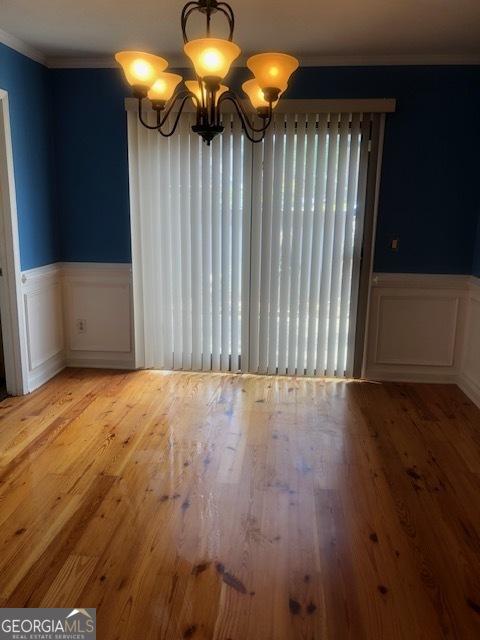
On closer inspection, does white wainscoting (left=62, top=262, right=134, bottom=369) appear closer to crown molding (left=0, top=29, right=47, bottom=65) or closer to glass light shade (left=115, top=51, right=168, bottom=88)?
crown molding (left=0, top=29, right=47, bottom=65)

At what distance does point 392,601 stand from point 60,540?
141 centimetres

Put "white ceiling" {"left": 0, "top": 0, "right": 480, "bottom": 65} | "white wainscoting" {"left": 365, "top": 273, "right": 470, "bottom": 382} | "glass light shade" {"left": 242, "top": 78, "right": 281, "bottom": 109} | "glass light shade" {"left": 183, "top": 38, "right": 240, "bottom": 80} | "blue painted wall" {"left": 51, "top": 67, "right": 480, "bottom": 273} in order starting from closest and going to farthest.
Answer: "glass light shade" {"left": 183, "top": 38, "right": 240, "bottom": 80} → "glass light shade" {"left": 242, "top": 78, "right": 281, "bottom": 109} → "white ceiling" {"left": 0, "top": 0, "right": 480, "bottom": 65} → "blue painted wall" {"left": 51, "top": 67, "right": 480, "bottom": 273} → "white wainscoting" {"left": 365, "top": 273, "right": 470, "bottom": 382}

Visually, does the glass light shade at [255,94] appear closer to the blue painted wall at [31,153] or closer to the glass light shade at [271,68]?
the glass light shade at [271,68]

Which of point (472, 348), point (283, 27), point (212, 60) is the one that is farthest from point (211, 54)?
point (472, 348)

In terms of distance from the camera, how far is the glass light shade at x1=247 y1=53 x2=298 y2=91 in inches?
73.2

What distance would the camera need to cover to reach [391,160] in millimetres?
3709

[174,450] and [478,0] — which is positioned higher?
[478,0]

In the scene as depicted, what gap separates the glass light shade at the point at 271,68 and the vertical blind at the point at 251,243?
184 centimetres

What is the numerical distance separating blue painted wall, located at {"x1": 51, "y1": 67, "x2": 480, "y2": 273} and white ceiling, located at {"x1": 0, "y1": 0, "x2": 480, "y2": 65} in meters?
0.17

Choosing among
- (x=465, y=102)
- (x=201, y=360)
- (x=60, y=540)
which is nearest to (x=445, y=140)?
(x=465, y=102)

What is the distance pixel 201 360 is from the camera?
13.7 ft

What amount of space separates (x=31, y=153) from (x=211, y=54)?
2.43 meters

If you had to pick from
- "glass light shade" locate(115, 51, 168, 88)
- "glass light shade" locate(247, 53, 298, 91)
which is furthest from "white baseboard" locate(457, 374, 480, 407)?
"glass light shade" locate(115, 51, 168, 88)

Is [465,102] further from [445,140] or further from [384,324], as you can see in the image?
[384,324]
